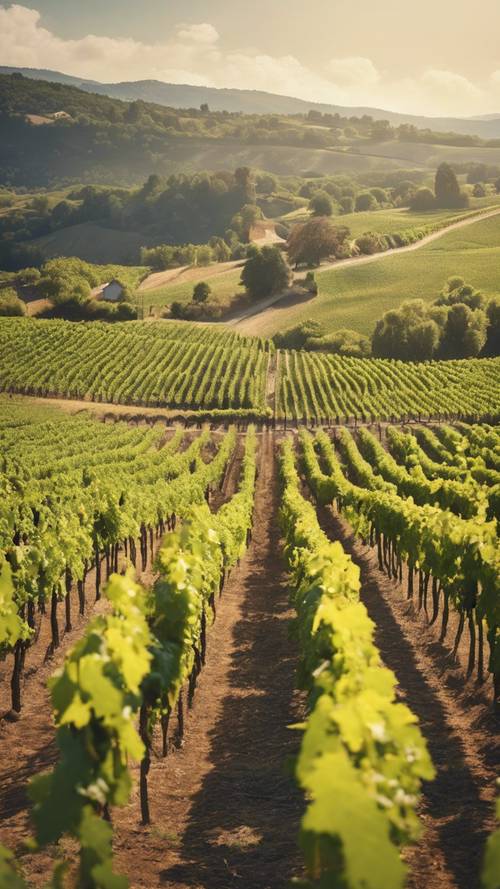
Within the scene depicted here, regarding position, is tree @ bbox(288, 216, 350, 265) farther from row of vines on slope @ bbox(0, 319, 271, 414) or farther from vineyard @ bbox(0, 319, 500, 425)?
vineyard @ bbox(0, 319, 500, 425)

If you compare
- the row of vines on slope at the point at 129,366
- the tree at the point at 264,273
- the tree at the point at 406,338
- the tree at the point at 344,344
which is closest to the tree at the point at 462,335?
the tree at the point at 406,338

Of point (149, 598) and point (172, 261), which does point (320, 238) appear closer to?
point (172, 261)

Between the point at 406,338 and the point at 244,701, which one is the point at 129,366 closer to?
the point at 406,338

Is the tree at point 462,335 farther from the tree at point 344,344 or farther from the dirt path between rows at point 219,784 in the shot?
the dirt path between rows at point 219,784

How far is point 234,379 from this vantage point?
8581cm

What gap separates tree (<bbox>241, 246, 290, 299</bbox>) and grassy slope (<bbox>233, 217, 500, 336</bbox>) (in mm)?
5751

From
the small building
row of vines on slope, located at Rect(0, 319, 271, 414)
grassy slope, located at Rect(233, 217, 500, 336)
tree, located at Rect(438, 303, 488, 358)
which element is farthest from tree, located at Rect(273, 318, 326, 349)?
A: the small building

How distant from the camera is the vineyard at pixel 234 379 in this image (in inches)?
3027

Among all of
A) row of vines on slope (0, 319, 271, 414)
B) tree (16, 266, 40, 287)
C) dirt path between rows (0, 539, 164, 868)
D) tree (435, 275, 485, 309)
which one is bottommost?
row of vines on slope (0, 319, 271, 414)

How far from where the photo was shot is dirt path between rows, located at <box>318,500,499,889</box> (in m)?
11.5

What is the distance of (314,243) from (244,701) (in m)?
143

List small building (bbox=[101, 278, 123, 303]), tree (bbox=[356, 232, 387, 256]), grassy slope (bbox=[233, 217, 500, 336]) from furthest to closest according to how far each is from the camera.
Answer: tree (bbox=[356, 232, 387, 256]) < small building (bbox=[101, 278, 123, 303]) < grassy slope (bbox=[233, 217, 500, 336])

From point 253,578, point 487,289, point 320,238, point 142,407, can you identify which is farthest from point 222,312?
point 253,578

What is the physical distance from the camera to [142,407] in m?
79.6
